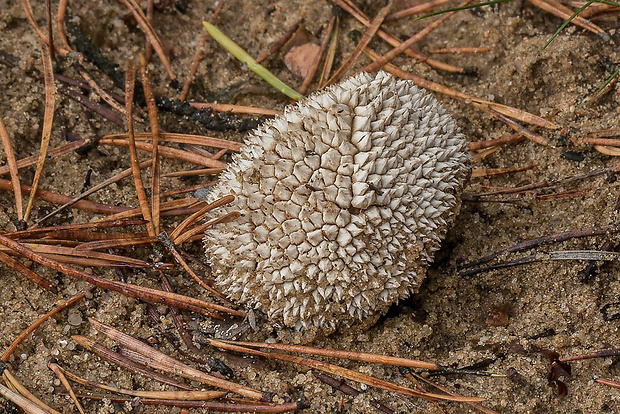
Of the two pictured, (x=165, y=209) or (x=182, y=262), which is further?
(x=165, y=209)

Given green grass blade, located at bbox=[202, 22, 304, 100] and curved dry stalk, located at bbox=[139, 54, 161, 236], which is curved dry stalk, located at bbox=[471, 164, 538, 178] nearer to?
green grass blade, located at bbox=[202, 22, 304, 100]

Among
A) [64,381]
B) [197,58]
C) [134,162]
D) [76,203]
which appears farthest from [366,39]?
[64,381]

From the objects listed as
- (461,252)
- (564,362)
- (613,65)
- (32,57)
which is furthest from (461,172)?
(32,57)

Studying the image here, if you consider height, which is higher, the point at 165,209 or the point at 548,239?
the point at 548,239

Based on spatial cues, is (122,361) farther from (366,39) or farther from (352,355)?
(366,39)

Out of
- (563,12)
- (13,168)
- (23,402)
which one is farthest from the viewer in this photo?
(563,12)

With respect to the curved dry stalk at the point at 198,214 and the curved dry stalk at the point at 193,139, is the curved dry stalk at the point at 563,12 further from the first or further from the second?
the curved dry stalk at the point at 198,214

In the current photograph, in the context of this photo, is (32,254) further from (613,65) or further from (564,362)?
(613,65)
